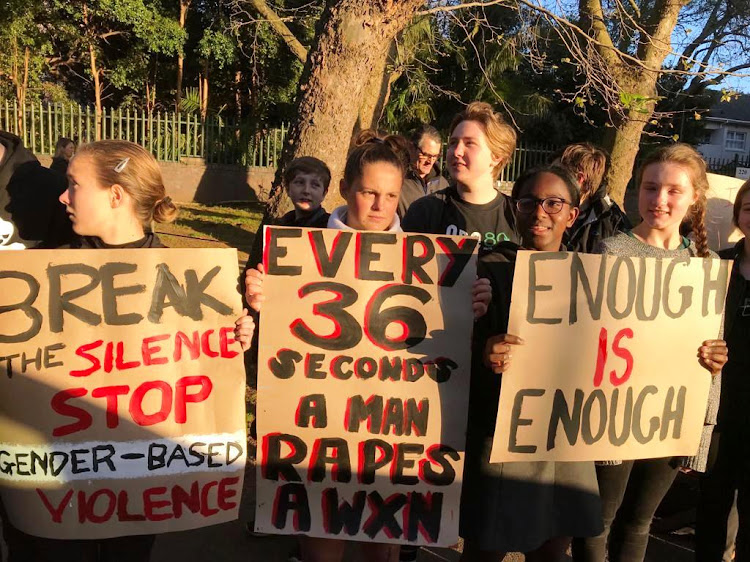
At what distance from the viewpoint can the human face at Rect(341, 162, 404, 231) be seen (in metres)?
2.33

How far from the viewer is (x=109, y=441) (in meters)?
2.19

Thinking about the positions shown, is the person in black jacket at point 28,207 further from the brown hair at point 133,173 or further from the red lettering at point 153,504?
the red lettering at point 153,504

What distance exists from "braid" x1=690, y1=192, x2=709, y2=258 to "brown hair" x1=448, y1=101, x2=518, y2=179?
762 mm

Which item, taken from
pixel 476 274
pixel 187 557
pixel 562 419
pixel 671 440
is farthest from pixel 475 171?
pixel 187 557

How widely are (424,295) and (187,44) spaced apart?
64.6ft

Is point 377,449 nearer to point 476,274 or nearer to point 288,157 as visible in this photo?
point 476,274

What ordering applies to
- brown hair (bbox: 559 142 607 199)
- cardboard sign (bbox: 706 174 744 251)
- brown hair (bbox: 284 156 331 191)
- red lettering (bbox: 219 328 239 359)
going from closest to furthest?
red lettering (bbox: 219 328 239 359)
cardboard sign (bbox: 706 174 744 251)
brown hair (bbox: 284 156 331 191)
brown hair (bbox: 559 142 607 199)

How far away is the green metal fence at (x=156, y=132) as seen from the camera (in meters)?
15.6

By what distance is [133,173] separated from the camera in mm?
2268

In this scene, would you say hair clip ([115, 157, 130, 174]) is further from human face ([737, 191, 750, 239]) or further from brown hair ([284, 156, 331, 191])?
human face ([737, 191, 750, 239])

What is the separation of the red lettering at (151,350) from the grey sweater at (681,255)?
1.63 metres

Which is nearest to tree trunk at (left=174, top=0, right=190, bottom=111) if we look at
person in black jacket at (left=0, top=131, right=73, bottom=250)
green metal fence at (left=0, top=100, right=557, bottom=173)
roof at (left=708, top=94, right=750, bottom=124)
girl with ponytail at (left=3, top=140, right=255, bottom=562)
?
green metal fence at (left=0, top=100, right=557, bottom=173)

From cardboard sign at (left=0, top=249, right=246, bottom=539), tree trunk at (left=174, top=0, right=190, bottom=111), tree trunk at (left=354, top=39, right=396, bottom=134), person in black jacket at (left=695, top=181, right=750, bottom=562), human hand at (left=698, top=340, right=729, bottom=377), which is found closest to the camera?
cardboard sign at (left=0, top=249, right=246, bottom=539)

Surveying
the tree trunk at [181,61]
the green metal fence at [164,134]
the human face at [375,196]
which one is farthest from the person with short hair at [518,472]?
the tree trunk at [181,61]
